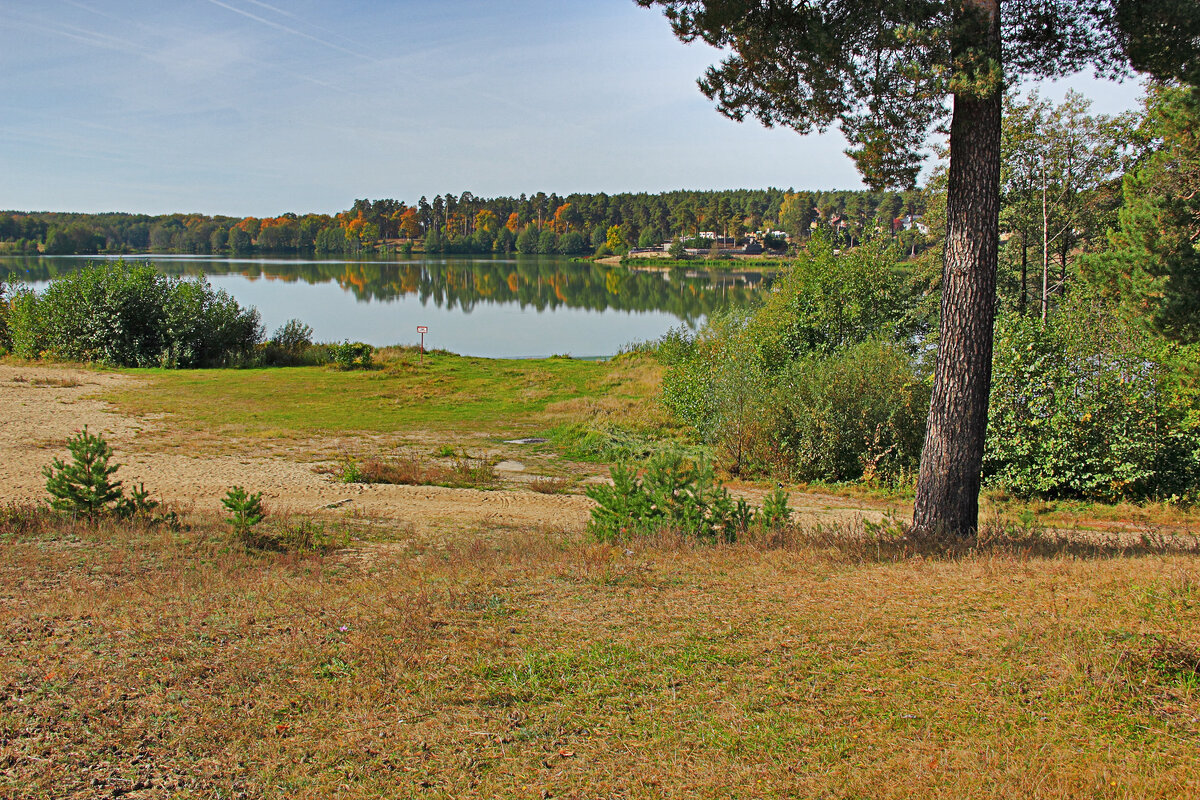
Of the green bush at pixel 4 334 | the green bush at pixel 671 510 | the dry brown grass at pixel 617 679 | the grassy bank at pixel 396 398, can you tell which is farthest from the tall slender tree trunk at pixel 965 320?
the green bush at pixel 4 334

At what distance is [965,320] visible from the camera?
799 cm

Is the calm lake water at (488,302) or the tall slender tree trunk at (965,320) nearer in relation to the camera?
the tall slender tree trunk at (965,320)

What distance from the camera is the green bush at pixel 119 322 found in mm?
33562

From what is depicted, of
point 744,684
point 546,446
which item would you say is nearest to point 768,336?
point 546,446

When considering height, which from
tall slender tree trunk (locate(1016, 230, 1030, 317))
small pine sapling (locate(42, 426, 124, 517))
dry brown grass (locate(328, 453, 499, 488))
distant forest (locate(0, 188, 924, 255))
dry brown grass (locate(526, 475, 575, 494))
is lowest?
dry brown grass (locate(526, 475, 575, 494))

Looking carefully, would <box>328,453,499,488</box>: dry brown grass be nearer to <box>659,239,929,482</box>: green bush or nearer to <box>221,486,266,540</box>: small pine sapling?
<box>221,486,266,540</box>: small pine sapling

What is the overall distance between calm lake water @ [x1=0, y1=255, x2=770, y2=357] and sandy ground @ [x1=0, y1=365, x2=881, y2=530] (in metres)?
19.1

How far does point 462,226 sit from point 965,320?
570ft

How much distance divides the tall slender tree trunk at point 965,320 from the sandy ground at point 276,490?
11.2ft

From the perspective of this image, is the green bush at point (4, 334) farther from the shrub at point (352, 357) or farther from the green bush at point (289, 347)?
the shrub at point (352, 357)

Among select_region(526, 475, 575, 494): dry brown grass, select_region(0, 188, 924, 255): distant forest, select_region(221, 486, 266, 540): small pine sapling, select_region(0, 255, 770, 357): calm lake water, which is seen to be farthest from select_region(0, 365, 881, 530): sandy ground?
select_region(0, 188, 924, 255): distant forest

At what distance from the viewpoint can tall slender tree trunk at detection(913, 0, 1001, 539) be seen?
7.76 metres

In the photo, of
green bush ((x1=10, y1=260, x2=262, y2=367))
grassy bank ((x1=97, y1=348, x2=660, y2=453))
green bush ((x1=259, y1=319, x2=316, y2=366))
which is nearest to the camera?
grassy bank ((x1=97, y1=348, x2=660, y2=453))

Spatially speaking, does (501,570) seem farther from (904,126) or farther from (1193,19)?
(1193,19)
